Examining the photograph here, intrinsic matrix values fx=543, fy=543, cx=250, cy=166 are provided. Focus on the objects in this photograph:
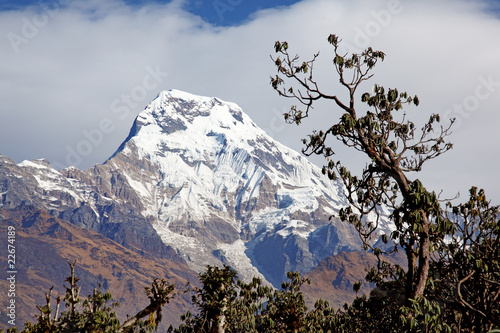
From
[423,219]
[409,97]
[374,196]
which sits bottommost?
[423,219]

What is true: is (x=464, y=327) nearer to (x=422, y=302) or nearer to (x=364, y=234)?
(x=364, y=234)

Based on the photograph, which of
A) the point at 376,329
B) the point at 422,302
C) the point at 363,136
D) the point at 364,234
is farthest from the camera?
the point at 376,329

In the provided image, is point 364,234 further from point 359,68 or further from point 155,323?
point 155,323

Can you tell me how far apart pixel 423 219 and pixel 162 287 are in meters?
12.4

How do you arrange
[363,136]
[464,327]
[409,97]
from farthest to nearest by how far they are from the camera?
[464,327]
[409,97]
[363,136]

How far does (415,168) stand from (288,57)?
26.2ft

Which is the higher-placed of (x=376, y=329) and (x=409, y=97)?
(x=409, y=97)

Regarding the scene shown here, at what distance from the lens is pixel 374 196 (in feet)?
86.1

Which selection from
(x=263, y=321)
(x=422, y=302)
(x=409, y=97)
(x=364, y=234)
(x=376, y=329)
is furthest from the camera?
(x=263, y=321)

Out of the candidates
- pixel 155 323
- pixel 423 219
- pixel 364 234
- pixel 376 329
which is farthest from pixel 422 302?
pixel 376 329

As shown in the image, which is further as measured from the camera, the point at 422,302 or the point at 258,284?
the point at 258,284

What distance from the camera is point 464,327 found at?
32344 mm

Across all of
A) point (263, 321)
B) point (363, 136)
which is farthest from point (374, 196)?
point (263, 321)

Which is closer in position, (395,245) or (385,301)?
(395,245)
